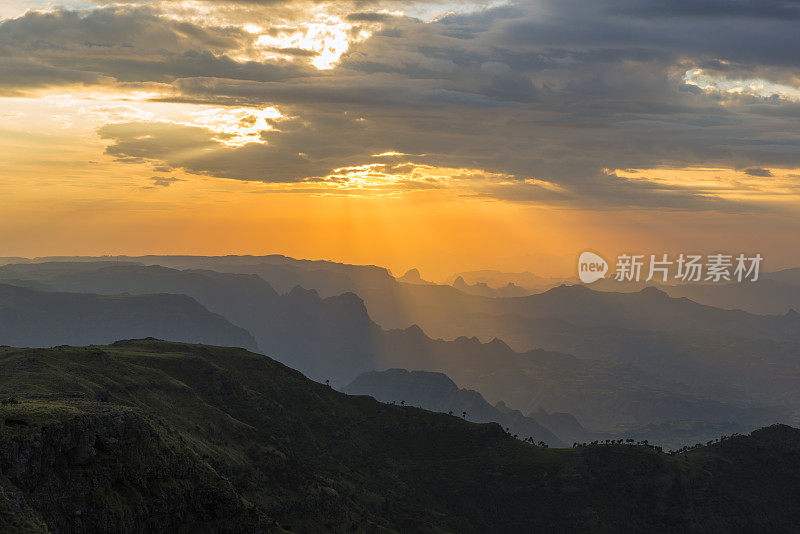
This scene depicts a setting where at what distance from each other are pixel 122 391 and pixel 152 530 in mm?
115081

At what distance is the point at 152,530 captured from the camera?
297 ft

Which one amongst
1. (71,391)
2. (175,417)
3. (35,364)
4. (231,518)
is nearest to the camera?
(231,518)

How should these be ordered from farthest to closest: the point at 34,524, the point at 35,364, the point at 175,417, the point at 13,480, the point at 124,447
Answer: the point at 175,417 → the point at 35,364 → the point at 124,447 → the point at 13,480 → the point at 34,524

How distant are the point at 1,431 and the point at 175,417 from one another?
12159 centimetres

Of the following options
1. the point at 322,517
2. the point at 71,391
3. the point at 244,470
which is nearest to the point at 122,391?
the point at 71,391

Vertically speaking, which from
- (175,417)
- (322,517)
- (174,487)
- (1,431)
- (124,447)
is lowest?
(322,517)

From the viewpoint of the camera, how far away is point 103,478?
8825 cm

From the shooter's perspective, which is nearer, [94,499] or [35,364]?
[94,499]

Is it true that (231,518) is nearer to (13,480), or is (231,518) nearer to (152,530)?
(152,530)

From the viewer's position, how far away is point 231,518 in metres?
102

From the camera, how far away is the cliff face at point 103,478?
79625mm

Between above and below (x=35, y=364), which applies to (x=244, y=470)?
below

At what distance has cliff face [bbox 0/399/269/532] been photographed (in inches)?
3135

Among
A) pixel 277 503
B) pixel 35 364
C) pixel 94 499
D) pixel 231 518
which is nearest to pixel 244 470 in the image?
pixel 277 503
